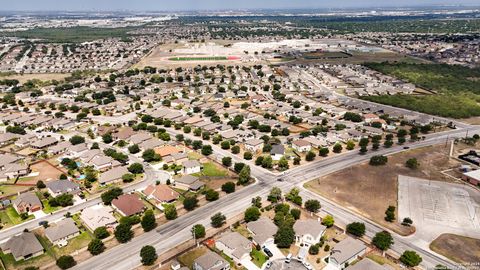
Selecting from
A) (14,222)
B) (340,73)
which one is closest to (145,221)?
(14,222)

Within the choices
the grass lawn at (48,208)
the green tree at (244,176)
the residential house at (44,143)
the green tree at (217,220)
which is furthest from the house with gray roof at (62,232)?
the residential house at (44,143)

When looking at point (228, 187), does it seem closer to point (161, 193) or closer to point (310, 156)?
point (161, 193)

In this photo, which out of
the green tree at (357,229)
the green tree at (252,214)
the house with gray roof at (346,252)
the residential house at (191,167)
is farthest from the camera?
the residential house at (191,167)

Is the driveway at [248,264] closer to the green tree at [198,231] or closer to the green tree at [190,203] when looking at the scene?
the green tree at [198,231]

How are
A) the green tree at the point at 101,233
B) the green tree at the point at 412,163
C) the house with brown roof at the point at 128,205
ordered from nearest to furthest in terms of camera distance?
the green tree at the point at 101,233 → the house with brown roof at the point at 128,205 → the green tree at the point at 412,163

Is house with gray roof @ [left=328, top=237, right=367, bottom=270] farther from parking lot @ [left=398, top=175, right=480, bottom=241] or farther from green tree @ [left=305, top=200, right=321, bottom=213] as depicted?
parking lot @ [left=398, top=175, right=480, bottom=241]

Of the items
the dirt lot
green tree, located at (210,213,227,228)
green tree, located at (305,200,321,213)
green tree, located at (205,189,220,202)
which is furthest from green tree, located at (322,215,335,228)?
green tree, located at (205,189,220,202)
